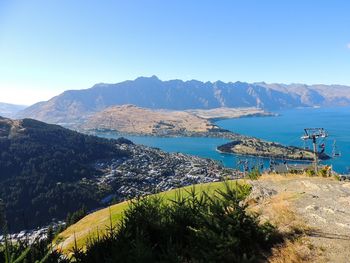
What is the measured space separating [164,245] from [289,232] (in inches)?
238

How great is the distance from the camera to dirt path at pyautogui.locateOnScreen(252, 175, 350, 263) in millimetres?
15812

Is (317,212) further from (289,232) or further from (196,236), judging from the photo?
(196,236)

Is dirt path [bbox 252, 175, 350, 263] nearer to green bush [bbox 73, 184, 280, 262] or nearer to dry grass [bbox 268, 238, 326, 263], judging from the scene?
dry grass [bbox 268, 238, 326, 263]

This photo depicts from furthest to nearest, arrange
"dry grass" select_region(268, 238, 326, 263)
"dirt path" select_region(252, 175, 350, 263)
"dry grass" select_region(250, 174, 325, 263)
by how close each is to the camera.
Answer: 1. "dirt path" select_region(252, 175, 350, 263)
2. "dry grass" select_region(250, 174, 325, 263)
3. "dry grass" select_region(268, 238, 326, 263)

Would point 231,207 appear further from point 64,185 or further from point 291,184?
point 64,185

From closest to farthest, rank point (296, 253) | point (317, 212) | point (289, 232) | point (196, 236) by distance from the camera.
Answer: point (296, 253), point (196, 236), point (289, 232), point (317, 212)

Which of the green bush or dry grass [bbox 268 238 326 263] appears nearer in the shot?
dry grass [bbox 268 238 326 263]

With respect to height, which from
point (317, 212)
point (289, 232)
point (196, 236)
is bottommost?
point (317, 212)

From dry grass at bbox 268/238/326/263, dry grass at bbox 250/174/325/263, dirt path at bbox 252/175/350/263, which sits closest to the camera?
dry grass at bbox 268/238/326/263

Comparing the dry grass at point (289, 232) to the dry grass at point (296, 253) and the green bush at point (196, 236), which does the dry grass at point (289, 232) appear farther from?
the green bush at point (196, 236)

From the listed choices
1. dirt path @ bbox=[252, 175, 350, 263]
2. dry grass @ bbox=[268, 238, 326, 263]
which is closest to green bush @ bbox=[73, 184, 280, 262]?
dry grass @ bbox=[268, 238, 326, 263]

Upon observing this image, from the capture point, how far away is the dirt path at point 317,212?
15812 millimetres

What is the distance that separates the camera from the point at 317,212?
67.4 feet

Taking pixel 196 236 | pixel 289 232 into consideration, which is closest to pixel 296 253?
pixel 289 232
